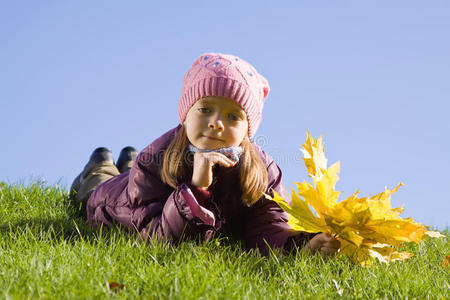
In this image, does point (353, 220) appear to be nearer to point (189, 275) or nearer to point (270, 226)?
point (270, 226)

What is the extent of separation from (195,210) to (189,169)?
0.44 metres

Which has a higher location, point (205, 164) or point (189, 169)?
point (205, 164)

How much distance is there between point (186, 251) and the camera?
2.58 m

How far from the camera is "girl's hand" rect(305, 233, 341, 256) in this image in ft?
8.89

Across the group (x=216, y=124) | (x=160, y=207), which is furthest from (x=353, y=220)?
(x=160, y=207)

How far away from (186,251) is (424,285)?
Result: 121 centimetres

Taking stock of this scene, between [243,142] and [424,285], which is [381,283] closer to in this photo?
[424,285]

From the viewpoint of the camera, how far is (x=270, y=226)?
3.13 m

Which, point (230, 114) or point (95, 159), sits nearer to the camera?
point (230, 114)

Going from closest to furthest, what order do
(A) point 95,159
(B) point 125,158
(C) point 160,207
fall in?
(C) point 160,207 < (A) point 95,159 < (B) point 125,158

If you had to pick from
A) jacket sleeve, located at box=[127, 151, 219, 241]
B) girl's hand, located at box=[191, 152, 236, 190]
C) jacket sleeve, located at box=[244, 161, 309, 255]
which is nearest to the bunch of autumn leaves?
jacket sleeve, located at box=[244, 161, 309, 255]

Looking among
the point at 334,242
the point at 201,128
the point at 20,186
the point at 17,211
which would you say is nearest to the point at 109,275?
the point at 201,128

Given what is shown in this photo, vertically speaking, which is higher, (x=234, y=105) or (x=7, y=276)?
(x=234, y=105)

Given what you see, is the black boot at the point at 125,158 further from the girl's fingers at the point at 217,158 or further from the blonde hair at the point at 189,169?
the girl's fingers at the point at 217,158
